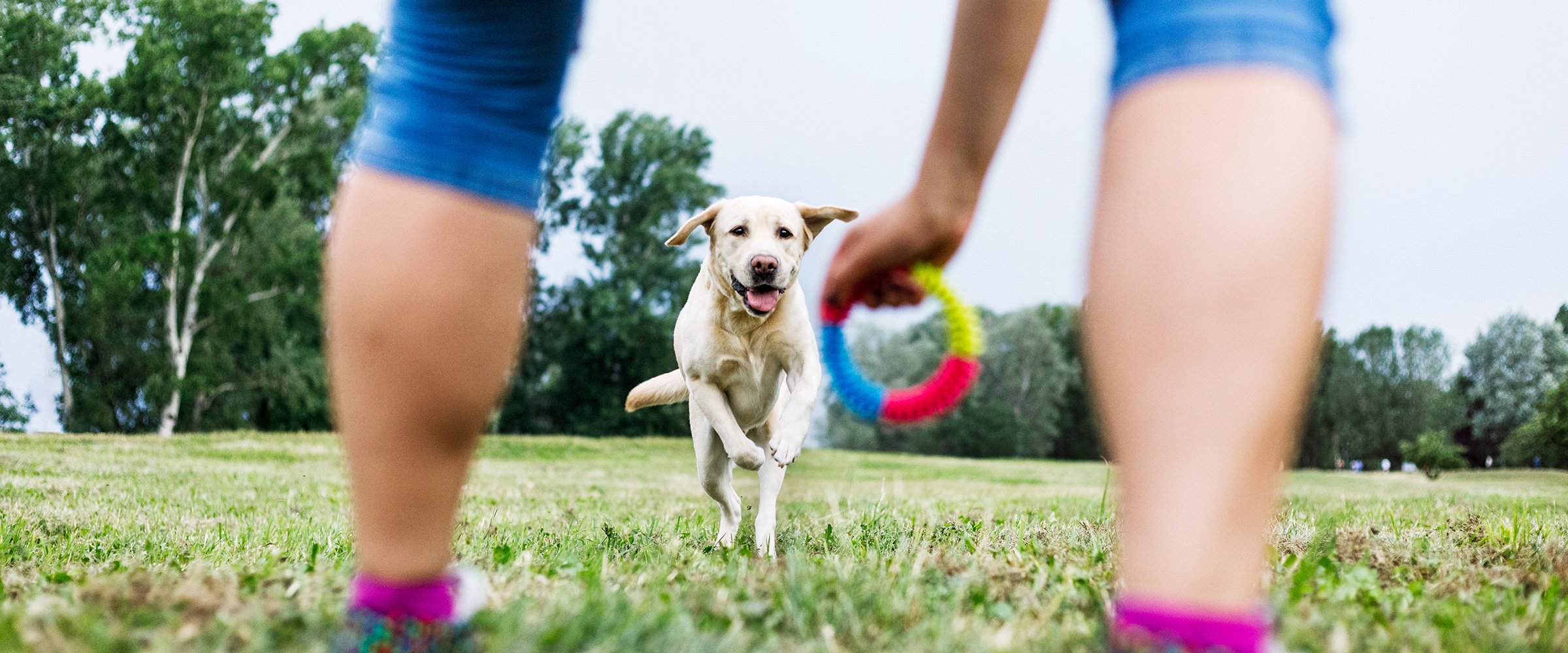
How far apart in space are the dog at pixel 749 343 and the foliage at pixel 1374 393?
137 feet

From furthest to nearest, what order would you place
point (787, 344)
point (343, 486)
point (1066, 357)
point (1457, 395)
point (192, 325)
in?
1. point (1066, 357)
2. point (1457, 395)
3. point (192, 325)
4. point (343, 486)
5. point (787, 344)

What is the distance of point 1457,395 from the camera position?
3528cm

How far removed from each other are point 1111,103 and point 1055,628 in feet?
2.83

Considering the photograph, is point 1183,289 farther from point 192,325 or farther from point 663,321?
point 663,321

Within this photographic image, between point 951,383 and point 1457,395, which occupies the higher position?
point 1457,395

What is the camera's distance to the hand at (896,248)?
147 centimetres

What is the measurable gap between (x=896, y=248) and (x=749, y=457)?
10.3 feet

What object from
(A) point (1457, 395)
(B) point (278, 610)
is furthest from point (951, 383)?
(A) point (1457, 395)

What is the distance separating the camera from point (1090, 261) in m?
1.07

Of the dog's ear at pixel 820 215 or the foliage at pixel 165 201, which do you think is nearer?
the dog's ear at pixel 820 215

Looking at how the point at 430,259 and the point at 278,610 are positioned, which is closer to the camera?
the point at 430,259

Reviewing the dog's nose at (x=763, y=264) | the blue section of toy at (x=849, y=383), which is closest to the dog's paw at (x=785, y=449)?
the dog's nose at (x=763, y=264)

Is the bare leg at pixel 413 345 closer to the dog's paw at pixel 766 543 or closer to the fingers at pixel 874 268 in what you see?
the fingers at pixel 874 268

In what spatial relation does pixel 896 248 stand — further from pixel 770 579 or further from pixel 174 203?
pixel 174 203
